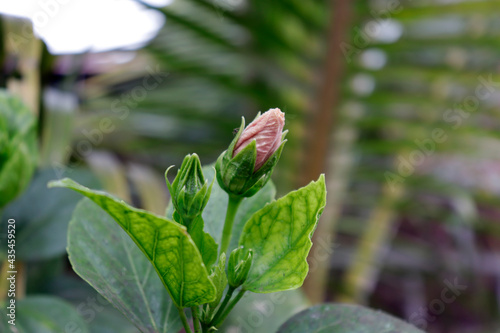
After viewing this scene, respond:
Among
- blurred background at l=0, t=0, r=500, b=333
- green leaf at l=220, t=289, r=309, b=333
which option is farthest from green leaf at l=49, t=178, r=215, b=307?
blurred background at l=0, t=0, r=500, b=333

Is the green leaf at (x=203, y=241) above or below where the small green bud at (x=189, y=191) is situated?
below

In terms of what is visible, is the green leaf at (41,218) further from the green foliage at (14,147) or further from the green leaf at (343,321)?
the green leaf at (343,321)

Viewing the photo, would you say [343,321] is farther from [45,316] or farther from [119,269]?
[45,316]

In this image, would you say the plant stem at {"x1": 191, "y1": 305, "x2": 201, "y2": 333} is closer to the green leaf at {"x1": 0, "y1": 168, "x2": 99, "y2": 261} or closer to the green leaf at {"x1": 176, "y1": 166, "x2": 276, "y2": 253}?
the green leaf at {"x1": 176, "y1": 166, "x2": 276, "y2": 253}

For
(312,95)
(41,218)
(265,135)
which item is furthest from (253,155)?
(312,95)

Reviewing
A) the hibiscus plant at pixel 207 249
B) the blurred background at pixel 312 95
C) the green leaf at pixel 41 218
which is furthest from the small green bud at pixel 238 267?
the blurred background at pixel 312 95

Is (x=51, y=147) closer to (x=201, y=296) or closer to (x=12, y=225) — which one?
(x=12, y=225)
